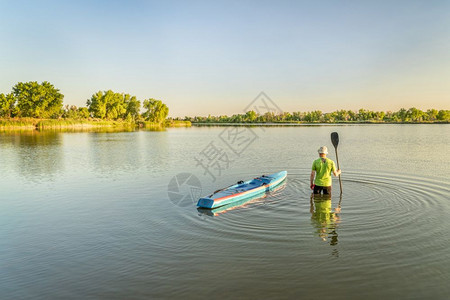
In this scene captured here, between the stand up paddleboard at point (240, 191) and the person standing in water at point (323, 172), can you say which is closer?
the stand up paddleboard at point (240, 191)

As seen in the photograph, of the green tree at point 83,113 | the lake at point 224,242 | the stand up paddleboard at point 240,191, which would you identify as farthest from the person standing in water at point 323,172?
the green tree at point 83,113

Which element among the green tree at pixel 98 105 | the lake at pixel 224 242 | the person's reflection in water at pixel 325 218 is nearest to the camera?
the lake at pixel 224 242

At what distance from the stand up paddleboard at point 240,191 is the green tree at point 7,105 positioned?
127924 mm

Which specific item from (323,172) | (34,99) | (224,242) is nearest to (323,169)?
(323,172)

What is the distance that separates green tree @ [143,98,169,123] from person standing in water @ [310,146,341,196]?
536ft

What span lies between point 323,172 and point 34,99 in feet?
415

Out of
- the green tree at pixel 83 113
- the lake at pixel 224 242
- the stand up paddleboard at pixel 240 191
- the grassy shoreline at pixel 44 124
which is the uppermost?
the green tree at pixel 83 113

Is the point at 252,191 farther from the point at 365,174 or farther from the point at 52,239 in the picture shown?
the point at 365,174

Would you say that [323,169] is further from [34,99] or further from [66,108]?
[66,108]

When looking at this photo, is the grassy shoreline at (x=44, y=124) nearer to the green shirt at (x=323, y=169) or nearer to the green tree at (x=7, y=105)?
the green tree at (x=7, y=105)

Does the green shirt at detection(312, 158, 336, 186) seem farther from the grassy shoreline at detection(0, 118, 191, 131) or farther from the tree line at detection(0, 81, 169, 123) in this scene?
the tree line at detection(0, 81, 169, 123)

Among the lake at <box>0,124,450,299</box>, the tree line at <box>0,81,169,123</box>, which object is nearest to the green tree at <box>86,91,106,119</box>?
the tree line at <box>0,81,169,123</box>

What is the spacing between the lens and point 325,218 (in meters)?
11.9

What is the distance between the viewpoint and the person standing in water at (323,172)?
531 inches
